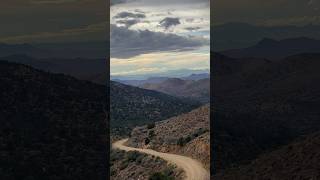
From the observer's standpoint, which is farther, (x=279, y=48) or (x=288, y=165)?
(x=279, y=48)

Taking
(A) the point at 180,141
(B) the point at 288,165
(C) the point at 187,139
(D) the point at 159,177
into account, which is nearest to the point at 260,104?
(C) the point at 187,139

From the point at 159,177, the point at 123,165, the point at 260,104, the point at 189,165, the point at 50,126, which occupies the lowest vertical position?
Result: the point at 123,165

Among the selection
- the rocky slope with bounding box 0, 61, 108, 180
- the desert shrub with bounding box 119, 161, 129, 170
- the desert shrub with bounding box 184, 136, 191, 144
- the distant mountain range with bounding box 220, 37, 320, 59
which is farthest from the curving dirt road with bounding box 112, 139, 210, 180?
the distant mountain range with bounding box 220, 37, 320, 59

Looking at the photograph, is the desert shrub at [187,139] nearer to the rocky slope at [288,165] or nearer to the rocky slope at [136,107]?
the rocky slope at [288,165]

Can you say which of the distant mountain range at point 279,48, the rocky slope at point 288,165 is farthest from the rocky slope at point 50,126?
the distant mountain range at point 279,48

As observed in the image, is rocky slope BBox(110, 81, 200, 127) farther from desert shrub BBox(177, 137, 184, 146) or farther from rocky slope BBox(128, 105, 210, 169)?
desert shrub BBox(177, 137, 184, 146)

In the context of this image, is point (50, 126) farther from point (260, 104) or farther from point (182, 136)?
point (260, 104)

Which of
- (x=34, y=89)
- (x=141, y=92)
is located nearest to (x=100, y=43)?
(x=34, y=89)
